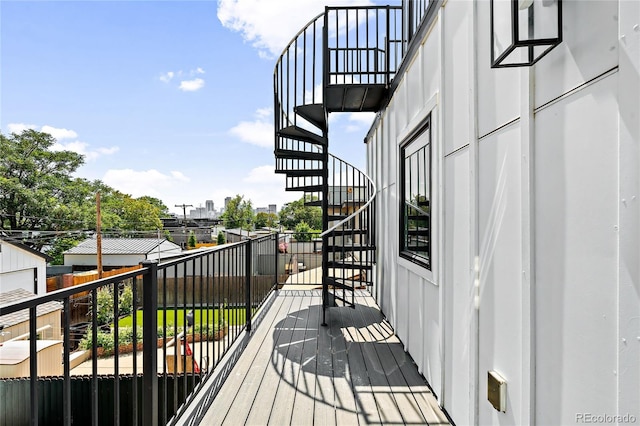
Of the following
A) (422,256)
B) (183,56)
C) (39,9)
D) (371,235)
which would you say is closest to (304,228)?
(183,56)

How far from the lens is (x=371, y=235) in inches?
181

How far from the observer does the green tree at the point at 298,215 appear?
3033 centimetres

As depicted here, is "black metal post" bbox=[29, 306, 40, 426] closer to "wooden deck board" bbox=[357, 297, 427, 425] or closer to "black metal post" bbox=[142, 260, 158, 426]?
"black metal post" bbox=[142, 260, 158, 426]

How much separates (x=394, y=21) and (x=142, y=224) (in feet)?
117

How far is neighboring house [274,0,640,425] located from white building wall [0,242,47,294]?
15.1 m

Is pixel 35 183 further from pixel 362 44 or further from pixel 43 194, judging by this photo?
pixel 362 44

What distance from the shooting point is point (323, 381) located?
2396 mm

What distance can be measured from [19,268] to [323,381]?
1519 cm

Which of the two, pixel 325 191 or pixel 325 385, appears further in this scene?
pixel 325 191

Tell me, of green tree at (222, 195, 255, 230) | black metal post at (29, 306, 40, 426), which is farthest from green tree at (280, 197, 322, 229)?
black metal post at (29, 306, 40, 426)

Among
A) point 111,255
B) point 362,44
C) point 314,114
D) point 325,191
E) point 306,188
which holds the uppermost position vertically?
point 362,44

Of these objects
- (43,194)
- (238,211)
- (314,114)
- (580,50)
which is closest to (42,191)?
(43,194)

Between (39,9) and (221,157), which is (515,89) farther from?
(221,157)

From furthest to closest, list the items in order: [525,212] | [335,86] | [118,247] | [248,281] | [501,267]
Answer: [118,247] < [335,86] < [248,281] < [501,267] < [525,212]
